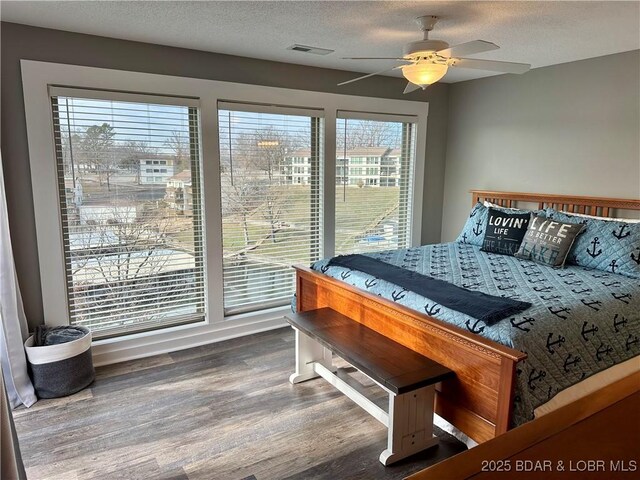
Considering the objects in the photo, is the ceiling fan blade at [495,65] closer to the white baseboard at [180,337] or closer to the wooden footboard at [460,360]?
the wooden footboard at [460,360]

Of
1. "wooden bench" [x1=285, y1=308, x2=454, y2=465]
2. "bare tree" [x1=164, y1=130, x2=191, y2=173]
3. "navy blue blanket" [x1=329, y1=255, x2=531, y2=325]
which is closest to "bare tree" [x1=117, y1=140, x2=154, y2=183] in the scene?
"bare tree" [x1=164, y1=130, x2=191, y2=173]

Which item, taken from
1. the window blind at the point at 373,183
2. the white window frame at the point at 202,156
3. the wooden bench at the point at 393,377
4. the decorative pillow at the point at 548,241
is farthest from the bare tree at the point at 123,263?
the decorative pillow at the point at 548,241

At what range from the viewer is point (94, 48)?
305cm

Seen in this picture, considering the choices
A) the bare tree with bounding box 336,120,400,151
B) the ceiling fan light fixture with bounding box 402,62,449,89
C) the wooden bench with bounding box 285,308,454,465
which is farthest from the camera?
the bare tree with bounding box 336,120,400,151

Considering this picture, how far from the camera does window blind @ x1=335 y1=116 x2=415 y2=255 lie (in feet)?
14.3

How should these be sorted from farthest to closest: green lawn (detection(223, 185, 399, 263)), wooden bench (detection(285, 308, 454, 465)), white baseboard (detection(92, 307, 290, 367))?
green lawn (detection(223, 185, 399, 263)), white baseboard (detection(92, 307, 290, 367)), wooden bench (detection(285, 308, 454, 465))

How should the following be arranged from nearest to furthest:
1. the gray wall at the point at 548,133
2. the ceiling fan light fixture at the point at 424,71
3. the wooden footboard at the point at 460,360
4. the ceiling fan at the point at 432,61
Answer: the wooden footboard at the point at 460,360, the ceiling fan at the point at 432,61, the ceiling fan light fixture at the point at 424,71, the gray wall at the point at 548,133

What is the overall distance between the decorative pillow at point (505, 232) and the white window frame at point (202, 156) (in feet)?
3.97

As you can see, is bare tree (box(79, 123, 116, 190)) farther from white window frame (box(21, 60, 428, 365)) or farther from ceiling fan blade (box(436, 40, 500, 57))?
ceiling fan blade (box(436, 40, 500, 57))

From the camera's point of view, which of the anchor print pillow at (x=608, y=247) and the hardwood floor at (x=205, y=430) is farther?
the anchor print pillow at (x=608, y=247)

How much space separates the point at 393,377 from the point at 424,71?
174 cm

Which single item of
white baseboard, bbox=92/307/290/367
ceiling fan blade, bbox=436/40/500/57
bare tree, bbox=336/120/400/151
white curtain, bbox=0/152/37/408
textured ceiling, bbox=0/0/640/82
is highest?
textured ceiling, bbox=0/0/640/82

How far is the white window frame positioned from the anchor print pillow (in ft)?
6.18

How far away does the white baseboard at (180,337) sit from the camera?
11.0 ft
